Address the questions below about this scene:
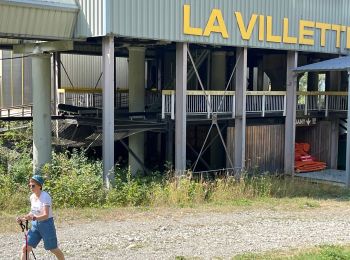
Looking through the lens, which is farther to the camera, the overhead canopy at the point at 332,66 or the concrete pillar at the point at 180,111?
the overhead canopy at the point at 332,66

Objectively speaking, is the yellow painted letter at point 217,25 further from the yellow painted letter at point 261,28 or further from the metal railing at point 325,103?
the metal railing at point 325,103

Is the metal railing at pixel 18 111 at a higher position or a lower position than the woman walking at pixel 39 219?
higher

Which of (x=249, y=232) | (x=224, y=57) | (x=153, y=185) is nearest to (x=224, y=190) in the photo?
(x=153, y=185)

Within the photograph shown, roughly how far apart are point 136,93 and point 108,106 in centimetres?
592

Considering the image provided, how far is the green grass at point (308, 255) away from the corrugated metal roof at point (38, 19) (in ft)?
31.9

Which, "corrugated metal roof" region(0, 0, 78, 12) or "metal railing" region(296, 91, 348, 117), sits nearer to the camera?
"corrugated metal roof" region(0, 0, 78, 12)

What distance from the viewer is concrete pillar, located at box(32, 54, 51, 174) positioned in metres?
18.1

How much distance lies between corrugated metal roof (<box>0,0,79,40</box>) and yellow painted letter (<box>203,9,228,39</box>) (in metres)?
4.59

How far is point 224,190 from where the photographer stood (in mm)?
16438

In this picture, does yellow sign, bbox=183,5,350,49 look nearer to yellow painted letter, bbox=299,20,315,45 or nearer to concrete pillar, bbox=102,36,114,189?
yellow painted letter, bbox=299,20,315,45

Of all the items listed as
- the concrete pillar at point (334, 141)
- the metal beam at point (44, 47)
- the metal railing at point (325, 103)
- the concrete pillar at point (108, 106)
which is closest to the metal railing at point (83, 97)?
the metal beam at point (44, 47)

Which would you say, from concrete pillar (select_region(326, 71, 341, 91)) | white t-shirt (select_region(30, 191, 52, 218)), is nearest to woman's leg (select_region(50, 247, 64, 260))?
white t-shirt (select_region(30, 191, 52, 218))

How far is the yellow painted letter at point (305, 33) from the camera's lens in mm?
21172

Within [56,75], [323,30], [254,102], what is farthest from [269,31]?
[56,75]
